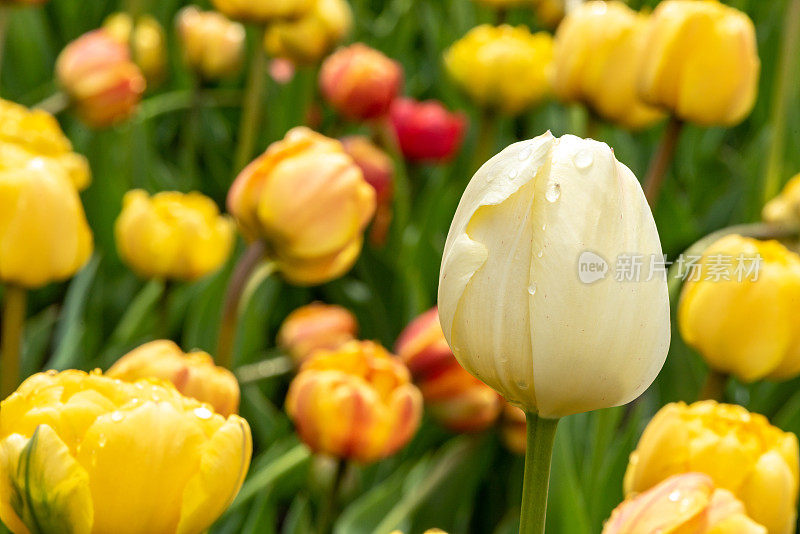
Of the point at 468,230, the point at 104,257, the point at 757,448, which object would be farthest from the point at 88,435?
the point at 104,257

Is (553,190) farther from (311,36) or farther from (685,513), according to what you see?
(311,36)

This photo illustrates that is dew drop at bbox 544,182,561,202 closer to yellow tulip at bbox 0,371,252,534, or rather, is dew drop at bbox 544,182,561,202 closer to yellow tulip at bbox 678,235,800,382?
yellow tulip at bbox 0,371,252,534

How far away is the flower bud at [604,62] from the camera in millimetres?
1055

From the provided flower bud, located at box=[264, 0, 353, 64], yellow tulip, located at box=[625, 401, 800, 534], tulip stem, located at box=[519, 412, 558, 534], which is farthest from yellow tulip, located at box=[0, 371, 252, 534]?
flower bud, located at box=[264, 0, 353, 64]

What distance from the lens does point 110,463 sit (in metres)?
0.42

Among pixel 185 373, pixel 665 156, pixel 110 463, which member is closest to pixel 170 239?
pixel 185 373

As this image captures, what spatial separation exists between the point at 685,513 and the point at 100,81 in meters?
1.05

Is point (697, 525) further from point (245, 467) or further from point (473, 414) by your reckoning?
point (473, 414)

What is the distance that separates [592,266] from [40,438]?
0.24 metres

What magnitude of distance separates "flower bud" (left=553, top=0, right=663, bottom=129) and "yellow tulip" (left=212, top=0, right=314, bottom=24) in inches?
12.4

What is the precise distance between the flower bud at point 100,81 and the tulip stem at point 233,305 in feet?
1.81

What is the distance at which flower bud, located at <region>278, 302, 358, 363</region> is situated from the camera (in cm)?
101

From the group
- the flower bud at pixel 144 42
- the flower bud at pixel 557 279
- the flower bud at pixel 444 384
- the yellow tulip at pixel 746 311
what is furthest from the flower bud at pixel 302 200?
the flower bud at pixel 144 42

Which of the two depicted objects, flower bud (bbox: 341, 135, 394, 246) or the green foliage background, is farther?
flower bud (bbox: 341, 135, 394, 246)
